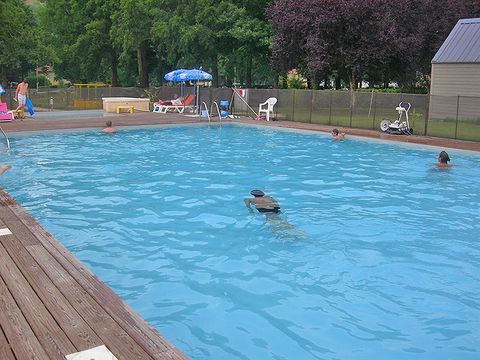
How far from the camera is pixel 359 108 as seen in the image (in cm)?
2161

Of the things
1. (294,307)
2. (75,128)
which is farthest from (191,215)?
(75,128)

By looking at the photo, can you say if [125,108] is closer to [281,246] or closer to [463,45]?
[463,45]

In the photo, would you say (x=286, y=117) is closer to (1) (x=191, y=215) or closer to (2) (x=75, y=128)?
(2) (x=75, y=128)

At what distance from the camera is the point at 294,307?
5.54 metres

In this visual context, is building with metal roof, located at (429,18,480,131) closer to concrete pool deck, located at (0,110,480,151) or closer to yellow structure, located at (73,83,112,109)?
concrete pool deck, located at (0,110,480,151)

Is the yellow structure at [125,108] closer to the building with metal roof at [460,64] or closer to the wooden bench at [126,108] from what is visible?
the wooden bench at [126,108]

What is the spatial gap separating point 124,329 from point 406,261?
14.2ft

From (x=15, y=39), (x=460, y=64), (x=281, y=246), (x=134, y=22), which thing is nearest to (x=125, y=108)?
(x=15, y=39)

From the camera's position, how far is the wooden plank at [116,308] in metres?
3.58

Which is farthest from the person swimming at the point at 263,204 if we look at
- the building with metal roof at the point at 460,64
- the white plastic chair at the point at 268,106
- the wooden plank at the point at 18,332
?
the building with metal roof at the point at 460,64

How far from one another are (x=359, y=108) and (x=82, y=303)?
1889cm

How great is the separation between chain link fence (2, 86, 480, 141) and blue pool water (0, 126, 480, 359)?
5.21 m

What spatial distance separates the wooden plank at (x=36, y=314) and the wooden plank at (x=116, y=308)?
44 cm

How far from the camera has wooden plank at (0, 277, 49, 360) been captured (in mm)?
3432
